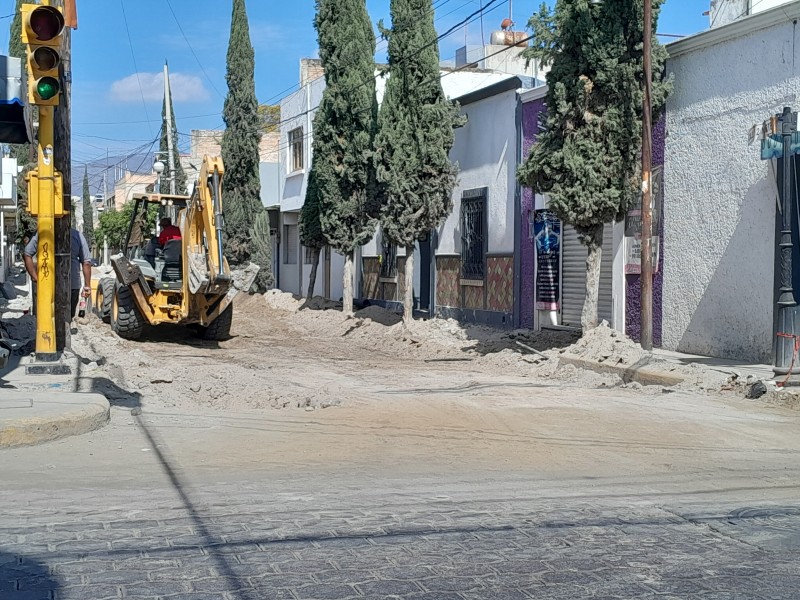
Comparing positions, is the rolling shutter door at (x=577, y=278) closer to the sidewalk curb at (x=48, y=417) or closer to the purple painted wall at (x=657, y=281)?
the purple painted wall at (x=657, y=281)

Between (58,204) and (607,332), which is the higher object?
(58,204)

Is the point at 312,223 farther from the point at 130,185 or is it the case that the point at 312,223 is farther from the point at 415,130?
the point at 130,185

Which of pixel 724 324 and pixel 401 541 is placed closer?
pixel 401 541

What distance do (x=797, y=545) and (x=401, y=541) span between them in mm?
2221

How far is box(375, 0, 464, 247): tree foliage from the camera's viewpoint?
66.8ft

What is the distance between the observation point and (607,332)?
1469 cm

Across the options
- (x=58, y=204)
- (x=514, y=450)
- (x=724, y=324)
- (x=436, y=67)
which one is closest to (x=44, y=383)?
(x=58, y=204)

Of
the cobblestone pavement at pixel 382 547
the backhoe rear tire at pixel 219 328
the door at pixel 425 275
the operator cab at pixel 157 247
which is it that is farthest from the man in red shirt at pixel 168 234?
the cobblestone pavement at pixel 382 547

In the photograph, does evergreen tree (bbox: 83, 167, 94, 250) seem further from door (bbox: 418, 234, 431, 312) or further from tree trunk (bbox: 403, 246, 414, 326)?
tree trunk (bbox: 403, 246, 414, 326)

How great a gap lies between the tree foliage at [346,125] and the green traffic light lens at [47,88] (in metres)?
13.8

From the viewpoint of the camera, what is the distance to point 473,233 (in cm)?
2186

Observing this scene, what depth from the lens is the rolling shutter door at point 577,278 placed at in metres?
17.3

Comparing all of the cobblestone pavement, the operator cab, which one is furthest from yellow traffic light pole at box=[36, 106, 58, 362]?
the operator cab

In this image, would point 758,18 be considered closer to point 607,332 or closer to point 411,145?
point 607,332
